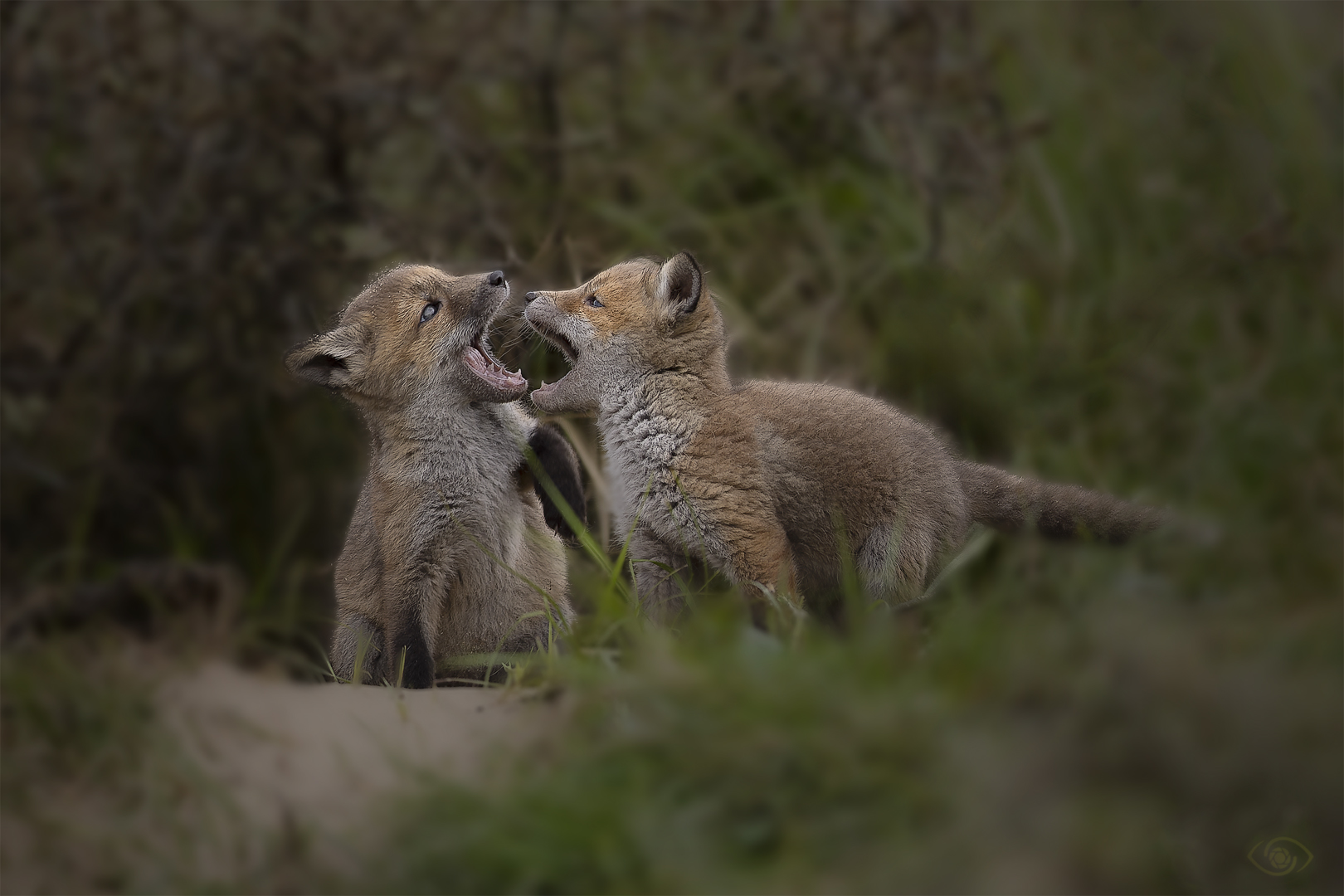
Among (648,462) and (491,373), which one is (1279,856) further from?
(491,373)

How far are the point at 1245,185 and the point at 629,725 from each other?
4513 millimetres

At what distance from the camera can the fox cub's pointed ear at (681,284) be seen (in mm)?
4691

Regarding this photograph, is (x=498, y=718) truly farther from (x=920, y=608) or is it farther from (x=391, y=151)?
(x=391, y=151)

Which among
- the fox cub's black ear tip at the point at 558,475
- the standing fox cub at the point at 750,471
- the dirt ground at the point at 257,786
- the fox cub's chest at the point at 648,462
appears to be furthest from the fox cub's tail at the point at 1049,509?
the dirt ground at the point at 257,786

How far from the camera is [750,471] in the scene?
4.44 m

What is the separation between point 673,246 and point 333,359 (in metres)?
2.77

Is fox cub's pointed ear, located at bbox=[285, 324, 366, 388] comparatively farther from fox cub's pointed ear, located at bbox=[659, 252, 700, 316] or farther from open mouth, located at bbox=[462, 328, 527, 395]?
fox cub's pointed ear, located at bbox=[659, 252, 700, 316]

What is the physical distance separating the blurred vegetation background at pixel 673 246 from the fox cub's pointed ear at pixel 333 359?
0.80 m

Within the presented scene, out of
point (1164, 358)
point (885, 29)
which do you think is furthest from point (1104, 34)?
point (1164, 358)

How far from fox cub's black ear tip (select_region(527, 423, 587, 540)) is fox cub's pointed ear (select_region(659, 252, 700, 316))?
78cm

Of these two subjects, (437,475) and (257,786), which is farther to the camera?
(437,475)

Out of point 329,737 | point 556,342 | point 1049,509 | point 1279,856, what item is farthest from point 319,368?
point 1279,856

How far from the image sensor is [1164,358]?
20.0 ft

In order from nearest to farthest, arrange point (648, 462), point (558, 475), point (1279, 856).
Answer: point (1279, 856), point (648, 462), point (558, 475)
